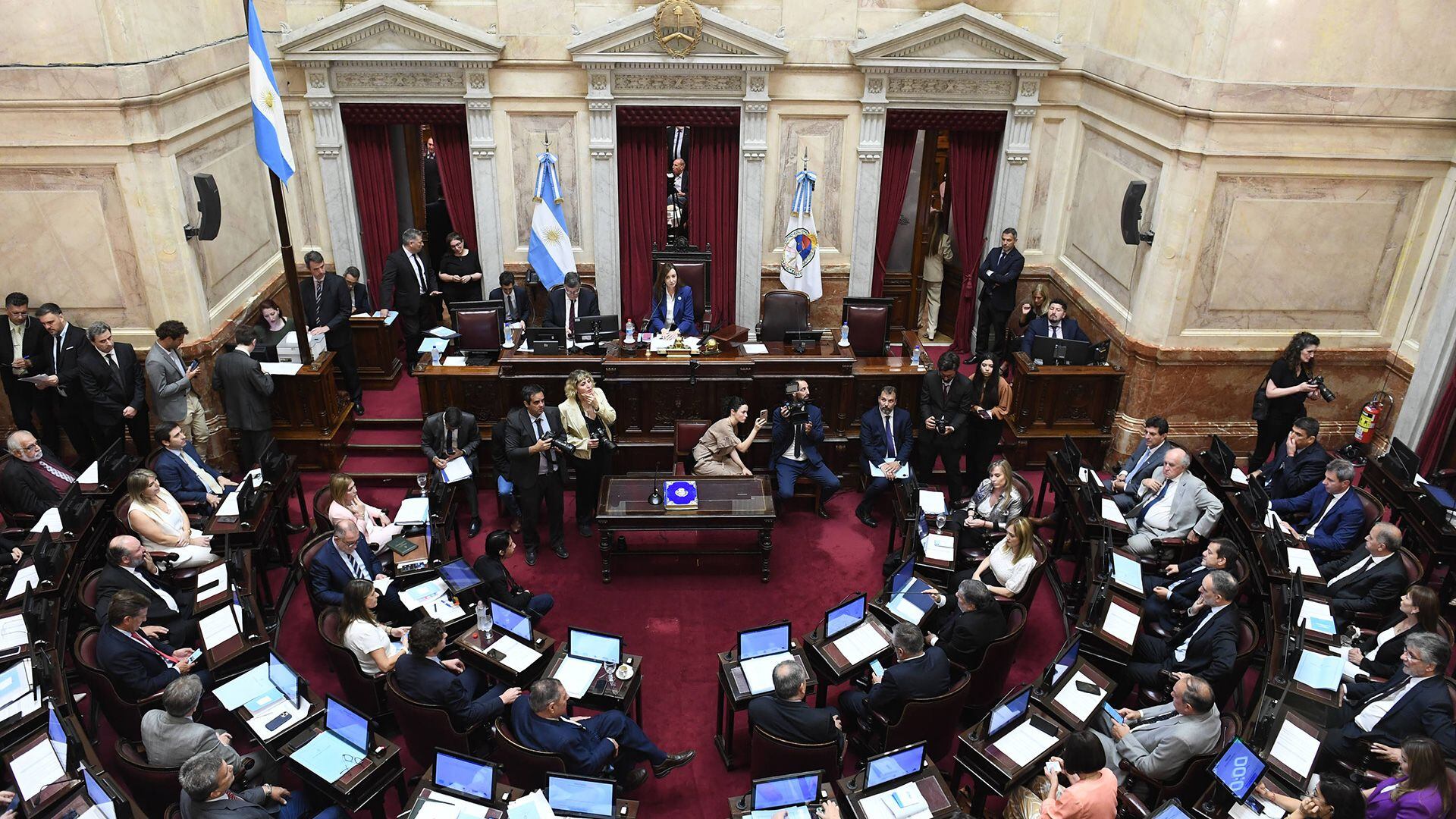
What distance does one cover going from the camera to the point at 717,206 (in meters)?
11.4

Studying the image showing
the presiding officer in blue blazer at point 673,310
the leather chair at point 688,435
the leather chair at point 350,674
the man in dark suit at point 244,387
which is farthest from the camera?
the presiding officer in blue blazer at point 673,310

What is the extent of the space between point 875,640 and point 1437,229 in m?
6.62

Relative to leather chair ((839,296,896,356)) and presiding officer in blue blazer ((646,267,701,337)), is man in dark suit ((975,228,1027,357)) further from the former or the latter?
presiding officer in blue blazer ((646,267,701,337))

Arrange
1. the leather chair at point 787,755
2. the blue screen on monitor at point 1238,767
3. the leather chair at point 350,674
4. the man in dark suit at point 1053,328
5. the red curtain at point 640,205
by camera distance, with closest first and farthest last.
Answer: the blue screen on monitor at point 1238,767, the leather chair at point 787,755, the leather chair at point 350,674, the man in dark suit at point 1053,328, the red curtain at point 640,205

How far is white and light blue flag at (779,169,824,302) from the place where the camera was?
11.1 metres

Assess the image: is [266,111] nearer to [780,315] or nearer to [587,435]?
[587,435]

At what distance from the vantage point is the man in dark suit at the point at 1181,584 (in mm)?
6742

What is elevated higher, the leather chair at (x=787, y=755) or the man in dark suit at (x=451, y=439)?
the man in dark suit at (x=451, y=439)

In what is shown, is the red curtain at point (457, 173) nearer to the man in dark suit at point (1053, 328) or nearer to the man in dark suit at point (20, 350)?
the man in dark suit at point (20, 350)

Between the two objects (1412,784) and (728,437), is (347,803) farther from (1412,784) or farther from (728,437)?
(1412,784)

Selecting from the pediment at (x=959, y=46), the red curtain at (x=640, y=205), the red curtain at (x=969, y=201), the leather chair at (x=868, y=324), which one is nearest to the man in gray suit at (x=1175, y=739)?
the leather chair at (x=868, y=324)

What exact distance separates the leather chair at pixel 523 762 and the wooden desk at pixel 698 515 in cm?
259

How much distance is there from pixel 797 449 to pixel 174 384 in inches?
213

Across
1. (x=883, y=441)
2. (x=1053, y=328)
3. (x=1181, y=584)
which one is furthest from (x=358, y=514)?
(x=1053, y=328)
